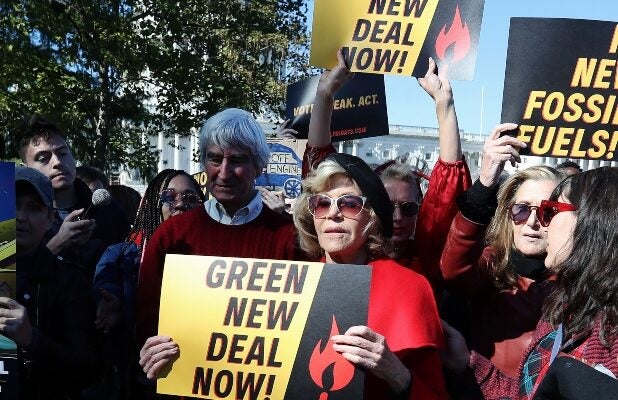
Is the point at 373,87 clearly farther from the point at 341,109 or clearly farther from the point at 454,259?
the point at 454,259

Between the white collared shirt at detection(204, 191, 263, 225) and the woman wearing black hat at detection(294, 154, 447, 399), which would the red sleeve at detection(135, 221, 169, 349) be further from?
the woman wearing black hat at detection(294, 154, 447, 399)

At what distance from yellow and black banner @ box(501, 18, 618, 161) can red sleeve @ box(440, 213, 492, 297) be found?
54 cm

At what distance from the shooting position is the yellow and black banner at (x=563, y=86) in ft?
11.0

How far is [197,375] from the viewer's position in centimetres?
277

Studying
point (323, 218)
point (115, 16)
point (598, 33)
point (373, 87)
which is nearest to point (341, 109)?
point (373, 87)

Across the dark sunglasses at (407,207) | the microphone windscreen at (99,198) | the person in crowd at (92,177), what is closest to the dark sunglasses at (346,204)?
the dark sunglasses at (407,207)

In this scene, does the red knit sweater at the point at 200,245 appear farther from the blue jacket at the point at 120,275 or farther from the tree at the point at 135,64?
the tree at the point at 135,64

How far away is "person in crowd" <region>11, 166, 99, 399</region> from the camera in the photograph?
303 cm

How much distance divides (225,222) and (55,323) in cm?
85

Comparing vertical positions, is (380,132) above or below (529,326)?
above

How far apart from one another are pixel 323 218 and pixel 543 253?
1026mm

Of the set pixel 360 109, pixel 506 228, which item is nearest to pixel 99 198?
pixel 360 109

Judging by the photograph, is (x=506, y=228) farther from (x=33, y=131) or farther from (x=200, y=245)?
(x=33, y=131)

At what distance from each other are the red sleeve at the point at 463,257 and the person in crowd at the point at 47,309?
1445 millimetres
